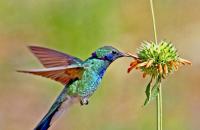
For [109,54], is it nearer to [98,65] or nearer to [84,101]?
[98,65]

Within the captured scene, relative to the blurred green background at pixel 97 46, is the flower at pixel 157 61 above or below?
below

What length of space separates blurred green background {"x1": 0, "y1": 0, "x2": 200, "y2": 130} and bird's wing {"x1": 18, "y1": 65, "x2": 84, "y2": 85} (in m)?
2.69

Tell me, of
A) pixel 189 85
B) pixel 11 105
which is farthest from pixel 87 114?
pixel 189 85

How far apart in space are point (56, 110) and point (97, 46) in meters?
3.85

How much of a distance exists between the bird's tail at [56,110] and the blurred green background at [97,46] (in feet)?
8.59

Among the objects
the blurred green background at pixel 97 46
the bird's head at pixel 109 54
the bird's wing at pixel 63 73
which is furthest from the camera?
the blurred green background at pixel 97 46

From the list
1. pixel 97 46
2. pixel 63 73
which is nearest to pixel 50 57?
pixel 63 73

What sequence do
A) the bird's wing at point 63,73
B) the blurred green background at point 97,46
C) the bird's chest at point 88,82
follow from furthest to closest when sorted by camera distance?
the blurred green background at point 97,46
the bird's chest at point 88,82
the bird's wing at point 63,73

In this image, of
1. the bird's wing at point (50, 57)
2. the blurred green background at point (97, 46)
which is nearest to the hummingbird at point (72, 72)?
the bird's wing at point (50, 57)

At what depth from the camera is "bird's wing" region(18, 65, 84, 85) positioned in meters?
2.77

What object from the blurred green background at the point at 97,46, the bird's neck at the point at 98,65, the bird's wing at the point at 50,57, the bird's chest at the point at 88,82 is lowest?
the bird's wing at the point at 50,57

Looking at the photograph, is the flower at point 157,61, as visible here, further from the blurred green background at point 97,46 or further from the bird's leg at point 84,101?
the blurred green background at point 97,46

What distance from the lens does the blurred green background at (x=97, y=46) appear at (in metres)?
6.16

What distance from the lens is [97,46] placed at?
692cm
